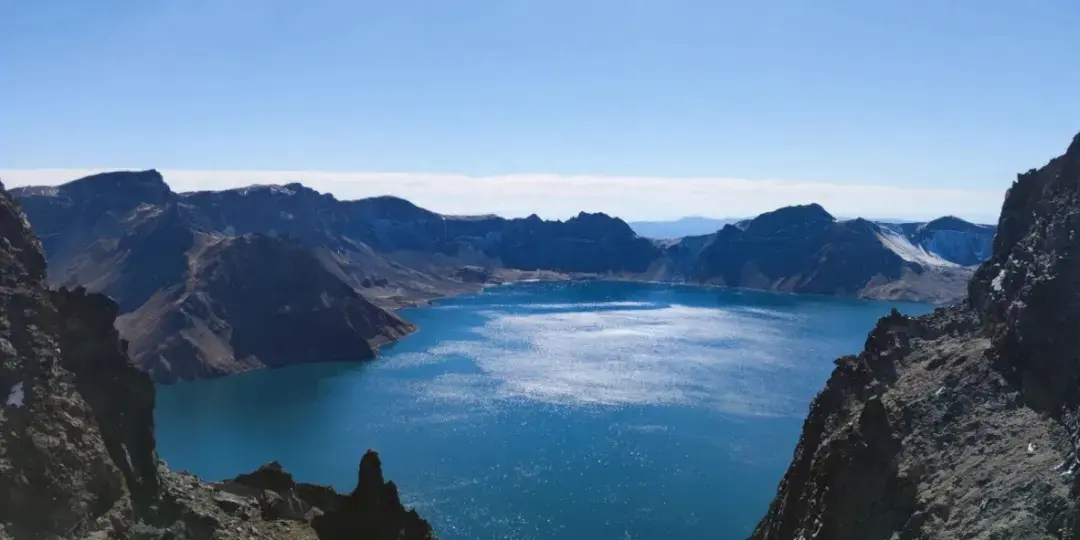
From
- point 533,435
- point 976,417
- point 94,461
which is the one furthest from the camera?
point 533,435

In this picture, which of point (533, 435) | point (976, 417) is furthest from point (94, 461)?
point (533, 435)

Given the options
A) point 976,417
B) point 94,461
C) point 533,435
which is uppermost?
point 976,417

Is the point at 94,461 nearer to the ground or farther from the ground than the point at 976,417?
nearer to the ground

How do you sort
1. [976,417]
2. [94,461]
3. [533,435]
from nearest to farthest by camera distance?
[94,461] → [976,417] → [533,435]

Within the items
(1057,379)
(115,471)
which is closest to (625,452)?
(1057,379)

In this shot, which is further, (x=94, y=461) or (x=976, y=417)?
(x=976, y=417)

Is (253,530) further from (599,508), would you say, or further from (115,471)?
(599,508)

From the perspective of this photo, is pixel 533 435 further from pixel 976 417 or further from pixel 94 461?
pixel 94 461
